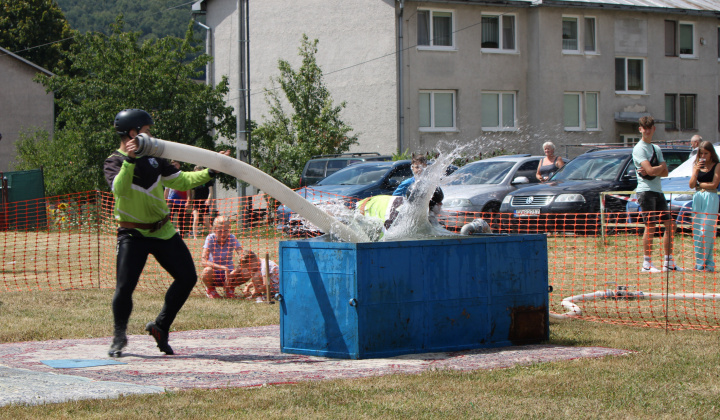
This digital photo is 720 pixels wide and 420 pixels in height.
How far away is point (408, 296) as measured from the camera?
23.0 ft

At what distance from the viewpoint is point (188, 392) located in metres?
5.51

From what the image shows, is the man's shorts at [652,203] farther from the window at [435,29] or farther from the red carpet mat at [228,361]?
the window at [435,29]

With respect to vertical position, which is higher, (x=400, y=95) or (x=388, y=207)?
(x=400, y=95)

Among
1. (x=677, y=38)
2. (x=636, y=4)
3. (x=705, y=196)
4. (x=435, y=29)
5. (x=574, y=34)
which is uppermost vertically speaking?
(x=636, y=4)

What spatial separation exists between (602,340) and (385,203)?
241cm

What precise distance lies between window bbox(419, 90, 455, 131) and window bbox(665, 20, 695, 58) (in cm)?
1081

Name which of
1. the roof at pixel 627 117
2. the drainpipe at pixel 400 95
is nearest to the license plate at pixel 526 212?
the drainpipe at pixel 400 95

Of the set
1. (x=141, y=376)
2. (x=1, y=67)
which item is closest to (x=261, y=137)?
(x=1, y=67)

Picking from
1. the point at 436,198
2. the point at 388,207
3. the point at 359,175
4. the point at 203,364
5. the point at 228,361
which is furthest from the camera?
the point at 359,175

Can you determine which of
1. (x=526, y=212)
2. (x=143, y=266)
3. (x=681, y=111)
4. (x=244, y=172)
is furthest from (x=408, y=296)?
(x=681, y=111)

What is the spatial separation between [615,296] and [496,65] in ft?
87.3

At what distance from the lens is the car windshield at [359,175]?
1986 cm

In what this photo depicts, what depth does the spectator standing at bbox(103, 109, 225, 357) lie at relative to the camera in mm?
6945

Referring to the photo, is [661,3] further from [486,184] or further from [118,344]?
[118,344]
